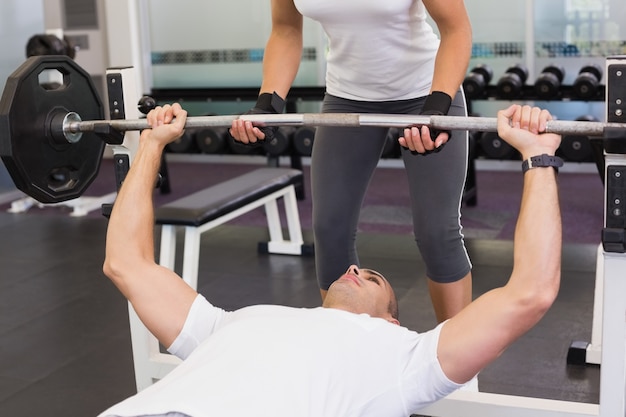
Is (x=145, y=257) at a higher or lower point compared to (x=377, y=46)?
lower

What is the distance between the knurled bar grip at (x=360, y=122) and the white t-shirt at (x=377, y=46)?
0.98 feet

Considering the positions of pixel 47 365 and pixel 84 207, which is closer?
pixel 47 365

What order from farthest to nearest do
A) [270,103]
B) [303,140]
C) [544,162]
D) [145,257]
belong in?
[303,140] < [270,103] < [145,257] < [544,162]

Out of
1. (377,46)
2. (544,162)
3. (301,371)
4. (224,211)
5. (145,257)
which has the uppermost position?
(377,46)

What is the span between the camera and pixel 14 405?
254 centimetres

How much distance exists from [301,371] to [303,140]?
11.8 feet

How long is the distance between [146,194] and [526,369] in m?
1.44

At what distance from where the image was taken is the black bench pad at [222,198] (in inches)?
125

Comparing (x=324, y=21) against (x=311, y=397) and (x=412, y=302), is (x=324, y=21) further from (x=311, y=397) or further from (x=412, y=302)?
(x=412, y=302)

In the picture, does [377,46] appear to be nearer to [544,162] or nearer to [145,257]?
[544,162]

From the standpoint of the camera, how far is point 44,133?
2012mm

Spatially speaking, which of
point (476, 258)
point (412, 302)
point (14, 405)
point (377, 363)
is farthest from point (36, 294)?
point (377, 363)

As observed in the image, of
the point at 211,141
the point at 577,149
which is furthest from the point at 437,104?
the point at 211,141

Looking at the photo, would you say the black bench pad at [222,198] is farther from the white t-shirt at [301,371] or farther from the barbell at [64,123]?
the white t-shirt at [301,371]
